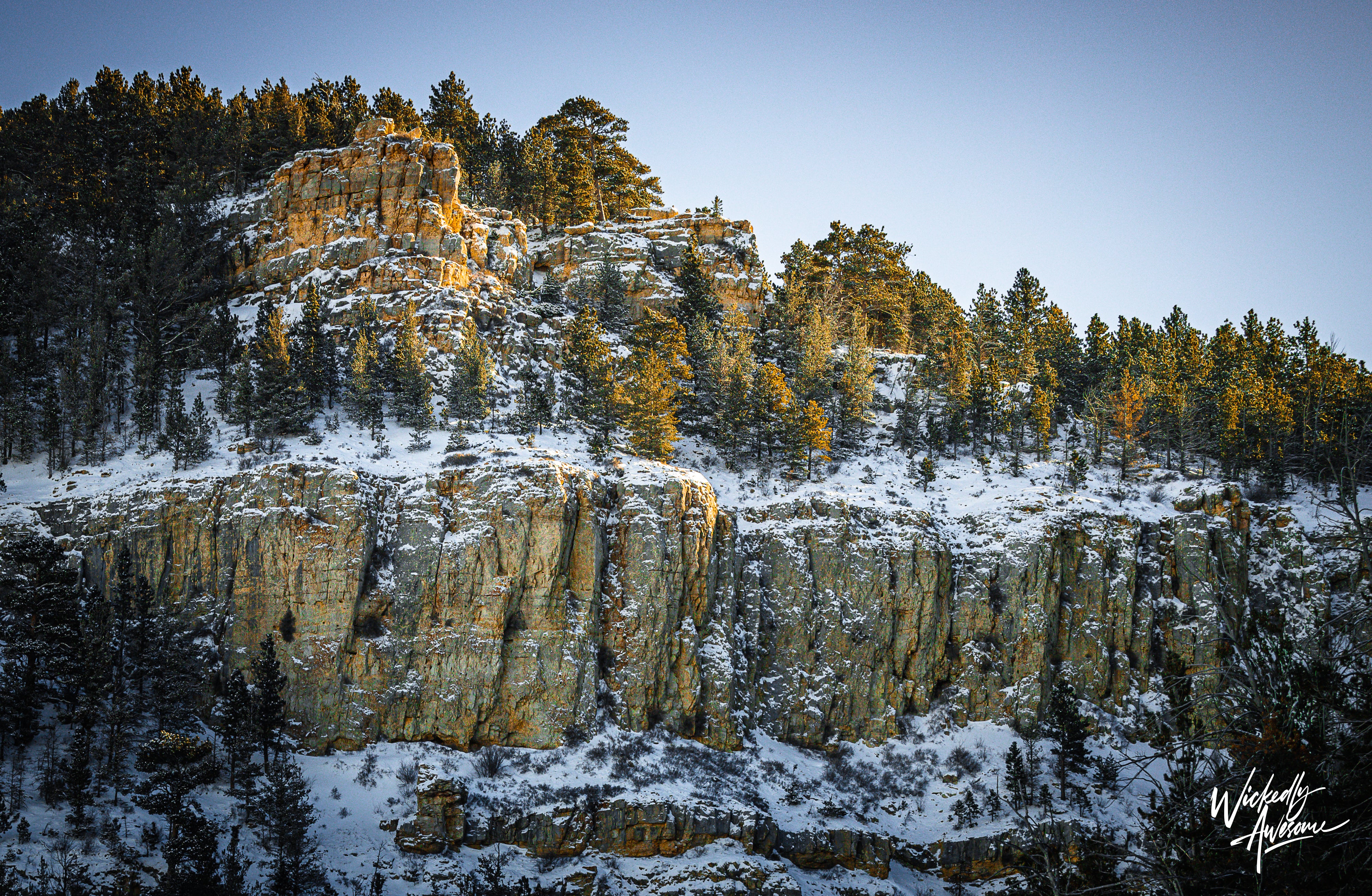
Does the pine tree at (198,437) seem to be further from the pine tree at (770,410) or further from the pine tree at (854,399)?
the pine tree at (854,399)

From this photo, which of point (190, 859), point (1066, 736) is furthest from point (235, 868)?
point (1066, 736)

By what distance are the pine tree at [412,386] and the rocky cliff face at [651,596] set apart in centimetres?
755

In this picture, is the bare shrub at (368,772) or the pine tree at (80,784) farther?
the bare shrub at (368,772)

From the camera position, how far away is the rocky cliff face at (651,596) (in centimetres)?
4003

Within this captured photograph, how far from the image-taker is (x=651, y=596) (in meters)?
43.9

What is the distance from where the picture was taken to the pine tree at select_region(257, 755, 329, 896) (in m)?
29.8

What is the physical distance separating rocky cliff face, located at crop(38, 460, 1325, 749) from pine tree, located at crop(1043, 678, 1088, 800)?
414 cm

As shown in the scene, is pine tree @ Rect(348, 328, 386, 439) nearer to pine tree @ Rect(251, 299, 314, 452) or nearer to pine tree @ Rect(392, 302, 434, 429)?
pine tree @ Rect(392, 302, 434, 429)

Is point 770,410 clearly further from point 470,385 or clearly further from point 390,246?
point 390,246

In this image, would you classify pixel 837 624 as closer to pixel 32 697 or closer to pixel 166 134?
pixel 32 697

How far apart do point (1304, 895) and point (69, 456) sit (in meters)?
56.1

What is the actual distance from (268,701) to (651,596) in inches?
743

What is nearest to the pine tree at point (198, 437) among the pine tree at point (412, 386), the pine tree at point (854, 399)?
the pine tree at point (412, 386)

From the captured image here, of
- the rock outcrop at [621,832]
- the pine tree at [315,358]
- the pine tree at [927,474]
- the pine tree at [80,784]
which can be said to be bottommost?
the rock outcrop at [621,832]
